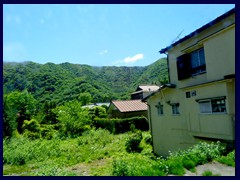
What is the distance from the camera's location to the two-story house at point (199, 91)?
23.0ft

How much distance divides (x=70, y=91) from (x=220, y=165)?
1809 inches

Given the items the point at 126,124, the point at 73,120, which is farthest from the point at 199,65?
the point at 73,120

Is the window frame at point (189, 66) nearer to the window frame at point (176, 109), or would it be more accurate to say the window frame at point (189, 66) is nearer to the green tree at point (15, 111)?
the window frame at point (176, 109)

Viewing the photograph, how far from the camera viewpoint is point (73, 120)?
63.3 feet

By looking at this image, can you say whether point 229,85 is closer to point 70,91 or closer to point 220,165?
point 220,165

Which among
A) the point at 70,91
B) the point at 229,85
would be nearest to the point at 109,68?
the point at 70,91

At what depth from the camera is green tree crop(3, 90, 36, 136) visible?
15.3 meters

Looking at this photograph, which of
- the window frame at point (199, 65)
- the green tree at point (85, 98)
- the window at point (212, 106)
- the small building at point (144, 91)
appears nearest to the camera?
the window at point (212, 106)

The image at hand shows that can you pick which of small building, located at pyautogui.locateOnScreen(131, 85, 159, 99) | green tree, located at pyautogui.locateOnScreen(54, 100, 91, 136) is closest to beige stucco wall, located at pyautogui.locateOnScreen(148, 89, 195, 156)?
green tree, located at pyautogui.locateOnScreen(54, 100, 91, 136)

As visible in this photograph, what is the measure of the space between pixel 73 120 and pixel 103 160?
9.88m

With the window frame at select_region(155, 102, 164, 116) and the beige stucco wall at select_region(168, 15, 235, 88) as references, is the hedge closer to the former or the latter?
the window frame at select_region(155, 102, 164, 116)

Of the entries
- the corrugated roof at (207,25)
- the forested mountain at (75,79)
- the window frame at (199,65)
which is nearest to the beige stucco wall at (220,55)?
the corrugated roof at (207,25)

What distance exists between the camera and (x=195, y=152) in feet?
19.1

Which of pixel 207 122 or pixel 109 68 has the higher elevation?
pixel 109 68
